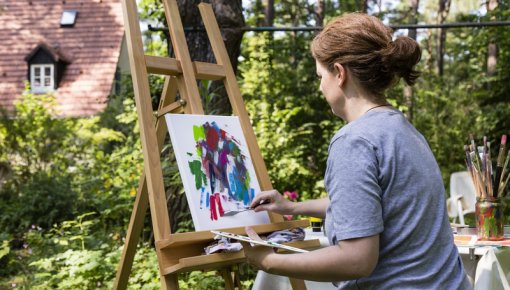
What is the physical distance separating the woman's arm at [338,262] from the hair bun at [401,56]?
1.23 ft

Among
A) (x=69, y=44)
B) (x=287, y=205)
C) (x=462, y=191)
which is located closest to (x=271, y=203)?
(x=287, y=205)

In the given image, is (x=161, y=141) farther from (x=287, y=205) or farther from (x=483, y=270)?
(x=483, y=270)

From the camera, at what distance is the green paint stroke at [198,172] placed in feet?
7.39

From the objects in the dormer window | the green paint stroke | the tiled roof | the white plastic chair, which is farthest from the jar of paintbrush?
the dormer window

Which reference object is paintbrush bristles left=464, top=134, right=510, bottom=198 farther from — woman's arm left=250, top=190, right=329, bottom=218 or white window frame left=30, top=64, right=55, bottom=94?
white window frame left=30, top=64, right=55, bottom=94

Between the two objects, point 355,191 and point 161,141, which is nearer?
point 355,191

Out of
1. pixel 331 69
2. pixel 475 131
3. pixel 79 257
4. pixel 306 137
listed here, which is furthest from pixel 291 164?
pixel 331 69

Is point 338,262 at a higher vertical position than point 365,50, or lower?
lower

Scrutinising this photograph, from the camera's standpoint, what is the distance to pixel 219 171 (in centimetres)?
237

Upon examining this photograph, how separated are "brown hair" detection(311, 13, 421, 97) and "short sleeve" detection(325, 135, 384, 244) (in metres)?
0.16

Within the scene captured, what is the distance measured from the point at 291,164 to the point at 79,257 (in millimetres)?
2913

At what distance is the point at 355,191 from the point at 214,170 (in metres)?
1.07

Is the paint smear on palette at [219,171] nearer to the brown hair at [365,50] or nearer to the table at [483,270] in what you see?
the table at [483,270]

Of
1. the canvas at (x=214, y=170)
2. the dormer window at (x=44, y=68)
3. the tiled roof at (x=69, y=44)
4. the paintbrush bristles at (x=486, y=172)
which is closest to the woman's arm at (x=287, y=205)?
the canvas at (x=214, y=170)
